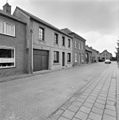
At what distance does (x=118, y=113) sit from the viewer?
2.91 meters

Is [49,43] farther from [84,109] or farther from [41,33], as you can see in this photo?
[84,109]

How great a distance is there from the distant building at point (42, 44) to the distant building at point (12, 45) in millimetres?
622

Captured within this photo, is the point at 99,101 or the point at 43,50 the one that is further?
the point at 43,50

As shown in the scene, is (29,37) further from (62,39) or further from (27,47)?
(62,39)

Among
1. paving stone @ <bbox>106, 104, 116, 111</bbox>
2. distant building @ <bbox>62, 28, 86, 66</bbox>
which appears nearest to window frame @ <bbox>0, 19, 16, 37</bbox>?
paving stone @ <bbox>106, 104, 116, 111</bbox>

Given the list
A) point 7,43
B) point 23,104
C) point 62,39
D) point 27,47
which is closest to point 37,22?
point 27,47

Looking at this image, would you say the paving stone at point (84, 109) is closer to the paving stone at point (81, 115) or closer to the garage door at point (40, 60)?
the paving stone at point (81, 115)

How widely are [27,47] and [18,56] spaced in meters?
1.33

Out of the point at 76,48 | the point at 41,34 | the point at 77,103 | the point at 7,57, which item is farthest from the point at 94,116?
the point at 76,48

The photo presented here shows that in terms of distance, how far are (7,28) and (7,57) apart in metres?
2.60

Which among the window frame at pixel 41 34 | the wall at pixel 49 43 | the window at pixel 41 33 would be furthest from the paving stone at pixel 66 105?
the window at pixel 41 33

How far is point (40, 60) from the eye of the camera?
1217 centimetres

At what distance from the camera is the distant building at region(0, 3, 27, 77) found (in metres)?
8.24

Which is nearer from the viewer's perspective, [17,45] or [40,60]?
[17,45]
